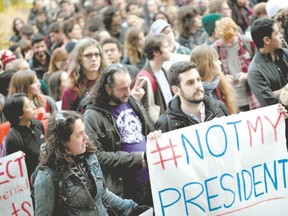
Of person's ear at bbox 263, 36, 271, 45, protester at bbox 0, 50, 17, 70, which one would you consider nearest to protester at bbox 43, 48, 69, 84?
protester at bbox 0, 50, 17, 70

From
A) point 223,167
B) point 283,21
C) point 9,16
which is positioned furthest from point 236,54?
point 9,16

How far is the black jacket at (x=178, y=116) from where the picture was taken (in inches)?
235

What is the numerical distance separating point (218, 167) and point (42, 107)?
8.86 ft

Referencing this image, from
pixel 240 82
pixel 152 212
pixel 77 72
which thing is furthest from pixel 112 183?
pixel 240 82

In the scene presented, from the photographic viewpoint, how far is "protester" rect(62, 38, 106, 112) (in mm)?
7375

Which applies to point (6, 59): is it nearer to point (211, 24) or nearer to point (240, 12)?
point (211, 24)

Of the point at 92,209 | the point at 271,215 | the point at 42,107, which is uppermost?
the point at 42,107

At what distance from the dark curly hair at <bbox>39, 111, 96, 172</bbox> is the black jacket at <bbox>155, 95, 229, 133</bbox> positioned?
1016mm

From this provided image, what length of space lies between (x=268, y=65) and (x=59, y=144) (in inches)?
122

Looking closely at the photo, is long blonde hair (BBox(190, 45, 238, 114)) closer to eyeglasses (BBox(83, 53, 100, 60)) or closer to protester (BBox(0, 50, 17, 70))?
eyeglasses (BBox(83, 53, 100, 60))

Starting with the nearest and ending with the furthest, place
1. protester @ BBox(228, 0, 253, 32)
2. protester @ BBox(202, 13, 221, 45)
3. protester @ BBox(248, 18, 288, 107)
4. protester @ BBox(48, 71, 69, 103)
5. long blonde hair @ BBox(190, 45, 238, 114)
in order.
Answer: long blonde hair @ BBox(190, 45, 238, 114) < protester @ BBox(248, 18, 288, 107) < protester @ BBox(48, 71, 69, 103) < protester @ BBox(202, 13, 221, 45) < protester @ BBox(228, 0, 253, 32)

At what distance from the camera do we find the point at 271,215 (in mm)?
5848

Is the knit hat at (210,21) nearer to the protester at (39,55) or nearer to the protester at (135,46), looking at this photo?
the protester at (135,46)

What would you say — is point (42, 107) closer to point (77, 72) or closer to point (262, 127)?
point (77, 72)
